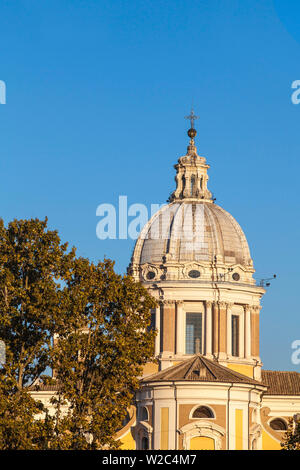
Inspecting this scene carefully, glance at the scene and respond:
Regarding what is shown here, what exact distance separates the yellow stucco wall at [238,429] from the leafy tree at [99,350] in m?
18.1

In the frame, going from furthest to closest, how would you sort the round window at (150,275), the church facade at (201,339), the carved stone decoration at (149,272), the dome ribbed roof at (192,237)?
the dome ribbed roof at (192,237), the round window at (150,275), the carved stone decoration at (149,272), the church facade at (201,339)

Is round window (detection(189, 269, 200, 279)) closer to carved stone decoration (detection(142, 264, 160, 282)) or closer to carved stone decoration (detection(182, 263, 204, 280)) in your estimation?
carved stone decoration (detection(182, 263, 204, 280))

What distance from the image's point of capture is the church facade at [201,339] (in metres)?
85.0

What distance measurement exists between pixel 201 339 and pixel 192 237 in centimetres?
832

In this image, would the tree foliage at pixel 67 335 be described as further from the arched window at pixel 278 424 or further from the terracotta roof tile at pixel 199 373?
the arched window at pixel 278 424

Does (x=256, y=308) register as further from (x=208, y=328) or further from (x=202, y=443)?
(x=202, y=443)

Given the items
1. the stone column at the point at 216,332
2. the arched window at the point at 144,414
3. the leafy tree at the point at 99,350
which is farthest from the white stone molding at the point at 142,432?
the leafy tree at the point at 99,350

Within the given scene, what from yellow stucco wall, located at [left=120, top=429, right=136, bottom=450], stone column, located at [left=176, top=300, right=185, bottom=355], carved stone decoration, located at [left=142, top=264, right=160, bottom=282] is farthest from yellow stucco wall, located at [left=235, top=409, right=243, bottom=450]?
carved stone decoration, located at [left=142, top=264, right=160, bottom=282]

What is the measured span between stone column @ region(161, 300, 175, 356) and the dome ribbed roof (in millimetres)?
4647

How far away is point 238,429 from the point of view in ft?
280

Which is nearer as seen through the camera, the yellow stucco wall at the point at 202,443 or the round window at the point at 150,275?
the yellow stucco wall at the point at 202,443
